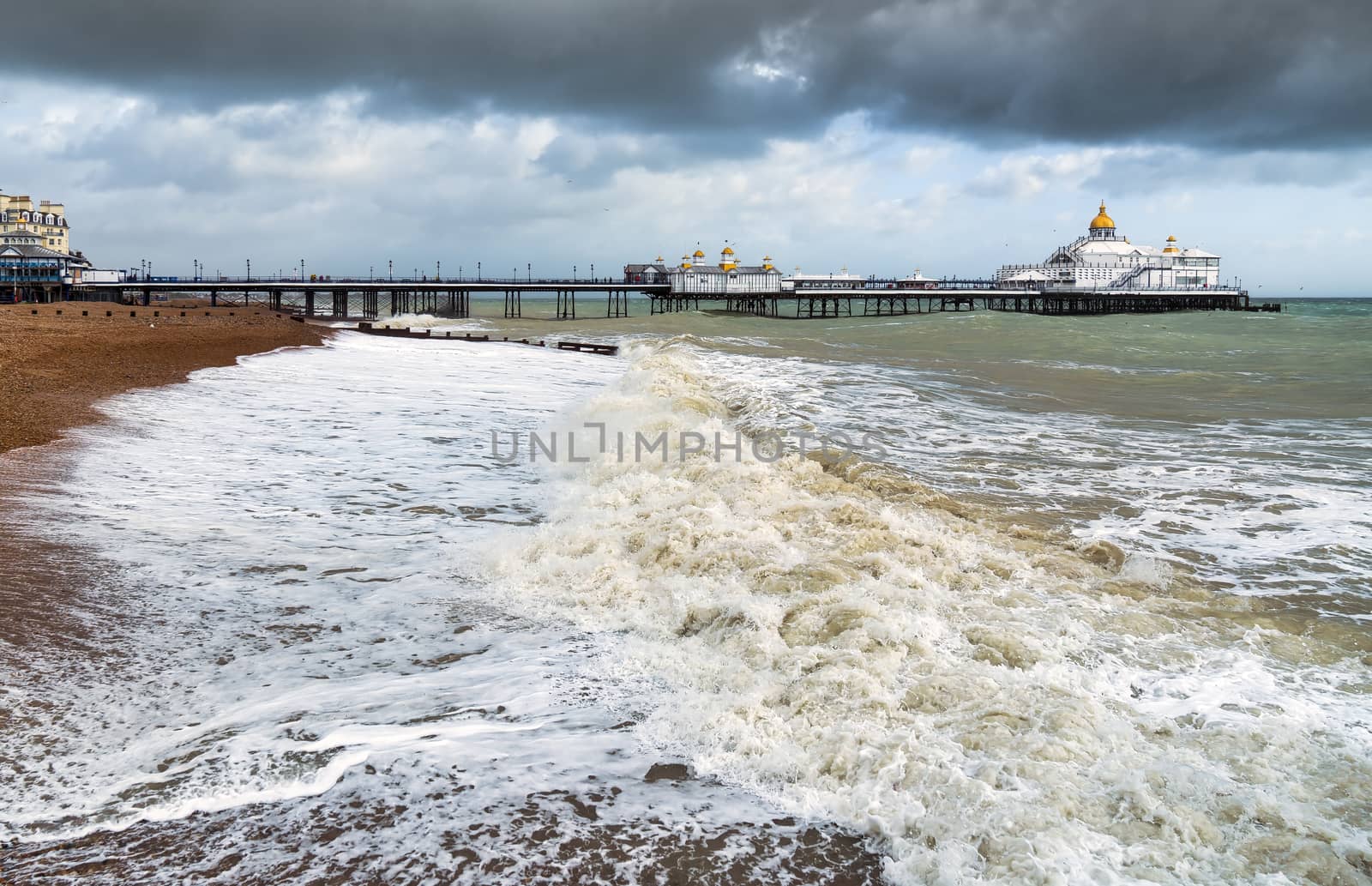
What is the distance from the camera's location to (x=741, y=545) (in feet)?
22.4

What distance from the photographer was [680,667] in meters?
4.81

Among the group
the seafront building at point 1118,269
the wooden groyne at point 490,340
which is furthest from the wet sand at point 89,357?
the seafront building at point 1118,269

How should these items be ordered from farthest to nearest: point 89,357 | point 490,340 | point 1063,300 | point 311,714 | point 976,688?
point 1063,300 < point 490,340 < point 89,357 < point 976,688 < point 311,714

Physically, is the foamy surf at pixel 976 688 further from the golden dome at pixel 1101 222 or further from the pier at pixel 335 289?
the golden dome at pixel 1101 222

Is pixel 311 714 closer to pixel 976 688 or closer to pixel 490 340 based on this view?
pixel 976 688

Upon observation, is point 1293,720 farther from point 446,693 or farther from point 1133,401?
point 1133,401

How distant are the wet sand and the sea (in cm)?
126

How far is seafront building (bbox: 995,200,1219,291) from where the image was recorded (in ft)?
382

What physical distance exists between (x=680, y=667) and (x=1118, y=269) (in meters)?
128

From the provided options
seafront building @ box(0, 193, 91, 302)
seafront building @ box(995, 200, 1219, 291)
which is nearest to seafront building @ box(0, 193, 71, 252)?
seafront building @ box(0, 193, 91, 302)

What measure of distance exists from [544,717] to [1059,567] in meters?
4.05

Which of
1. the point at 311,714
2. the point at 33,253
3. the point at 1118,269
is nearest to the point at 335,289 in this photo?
the point at 33,253

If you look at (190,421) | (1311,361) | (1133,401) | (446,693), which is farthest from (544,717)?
(1311,361)

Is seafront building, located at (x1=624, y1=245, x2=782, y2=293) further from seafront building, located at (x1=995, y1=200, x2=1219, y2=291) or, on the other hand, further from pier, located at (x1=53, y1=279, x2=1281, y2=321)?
seafront building, located at (x1=995, y1=200, x2=1219, y2=291)
